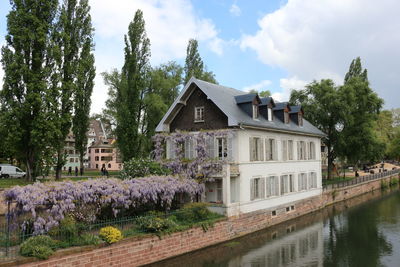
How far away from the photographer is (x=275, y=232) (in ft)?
75.4

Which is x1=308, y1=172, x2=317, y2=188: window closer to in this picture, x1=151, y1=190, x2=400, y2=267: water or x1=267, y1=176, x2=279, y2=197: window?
x1=151, y1=190, x2=400, y2=267: water

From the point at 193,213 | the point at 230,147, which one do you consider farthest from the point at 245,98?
the point at 193,213

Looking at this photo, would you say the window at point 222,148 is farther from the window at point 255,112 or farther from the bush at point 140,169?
the bush at point 140,169

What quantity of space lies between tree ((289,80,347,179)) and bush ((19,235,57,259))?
111 ft

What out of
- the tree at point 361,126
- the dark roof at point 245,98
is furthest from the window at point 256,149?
the tree at point 361,126

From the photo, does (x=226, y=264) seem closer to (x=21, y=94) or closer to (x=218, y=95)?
(x=218, y=95)

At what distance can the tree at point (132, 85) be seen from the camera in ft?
112

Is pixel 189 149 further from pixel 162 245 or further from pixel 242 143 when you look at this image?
pixel 162 245

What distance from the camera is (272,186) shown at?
25.2 metres

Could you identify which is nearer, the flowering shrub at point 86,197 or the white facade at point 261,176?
the flowering shrub at point 86,197

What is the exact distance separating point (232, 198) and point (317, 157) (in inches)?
553

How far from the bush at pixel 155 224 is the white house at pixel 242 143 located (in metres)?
4.60

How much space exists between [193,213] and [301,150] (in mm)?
14631

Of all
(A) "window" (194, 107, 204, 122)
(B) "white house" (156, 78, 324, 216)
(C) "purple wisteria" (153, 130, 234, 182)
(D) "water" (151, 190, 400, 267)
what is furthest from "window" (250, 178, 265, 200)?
(A) "window" (194, 107, 204, 122)
